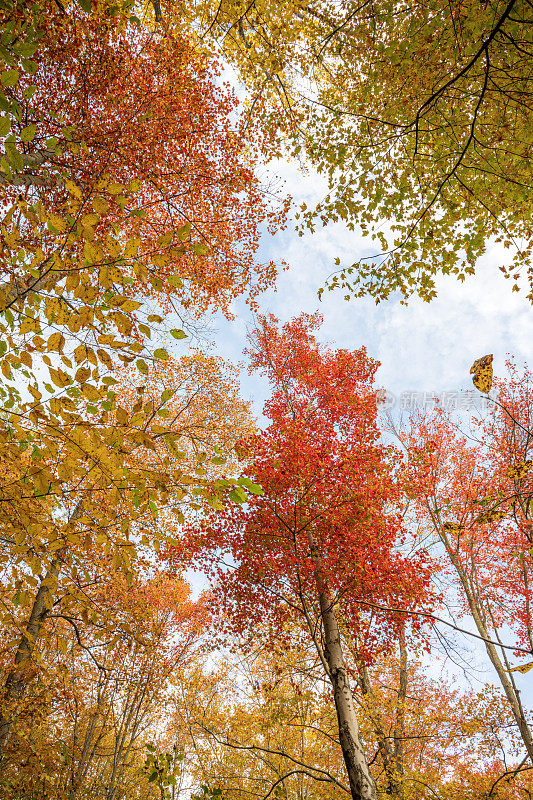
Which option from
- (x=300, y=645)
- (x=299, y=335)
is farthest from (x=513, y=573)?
(x=299, y=335)

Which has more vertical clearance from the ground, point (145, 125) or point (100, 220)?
point (145, 125)

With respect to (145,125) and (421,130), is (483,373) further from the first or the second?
(145,125)

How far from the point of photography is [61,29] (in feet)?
17.1

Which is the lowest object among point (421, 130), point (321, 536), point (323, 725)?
point (323, 725)

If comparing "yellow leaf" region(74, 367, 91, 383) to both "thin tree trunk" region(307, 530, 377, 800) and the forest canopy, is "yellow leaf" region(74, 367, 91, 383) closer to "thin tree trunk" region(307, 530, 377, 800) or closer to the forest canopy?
the forest canopy

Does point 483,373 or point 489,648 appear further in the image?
point 489,648

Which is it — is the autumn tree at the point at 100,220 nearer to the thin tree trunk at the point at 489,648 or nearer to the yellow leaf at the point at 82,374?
the yellow leaf at the point at 82,374

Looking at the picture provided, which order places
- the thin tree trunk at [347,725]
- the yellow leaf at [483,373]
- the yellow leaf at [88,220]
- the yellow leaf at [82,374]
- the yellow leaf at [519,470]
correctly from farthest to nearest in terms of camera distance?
the thin tree trunk at [347,725] → the yellow leaf at [519,470] → the yellow leaf at [483,373] → the yellow leaf at [82,374] → the yellow leaf at [88,220]

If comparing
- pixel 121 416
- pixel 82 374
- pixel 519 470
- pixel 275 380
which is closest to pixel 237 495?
pixel 121 416

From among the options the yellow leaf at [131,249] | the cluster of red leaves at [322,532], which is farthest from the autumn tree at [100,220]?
the cluster of red leaves at [322,532]

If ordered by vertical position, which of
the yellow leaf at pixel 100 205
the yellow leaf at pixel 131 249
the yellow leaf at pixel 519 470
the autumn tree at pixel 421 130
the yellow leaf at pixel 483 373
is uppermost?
the autumn tree at pixel 421 130

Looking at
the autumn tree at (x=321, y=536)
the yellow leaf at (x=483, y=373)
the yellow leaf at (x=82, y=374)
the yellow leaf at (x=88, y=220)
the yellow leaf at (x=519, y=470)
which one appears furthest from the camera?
the autumn tree at (x=321, y=536)

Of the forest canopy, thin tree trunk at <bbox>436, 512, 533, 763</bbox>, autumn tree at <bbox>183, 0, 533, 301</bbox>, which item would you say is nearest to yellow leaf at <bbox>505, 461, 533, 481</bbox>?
the forest canopy

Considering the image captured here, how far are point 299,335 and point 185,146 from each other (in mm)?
6375
